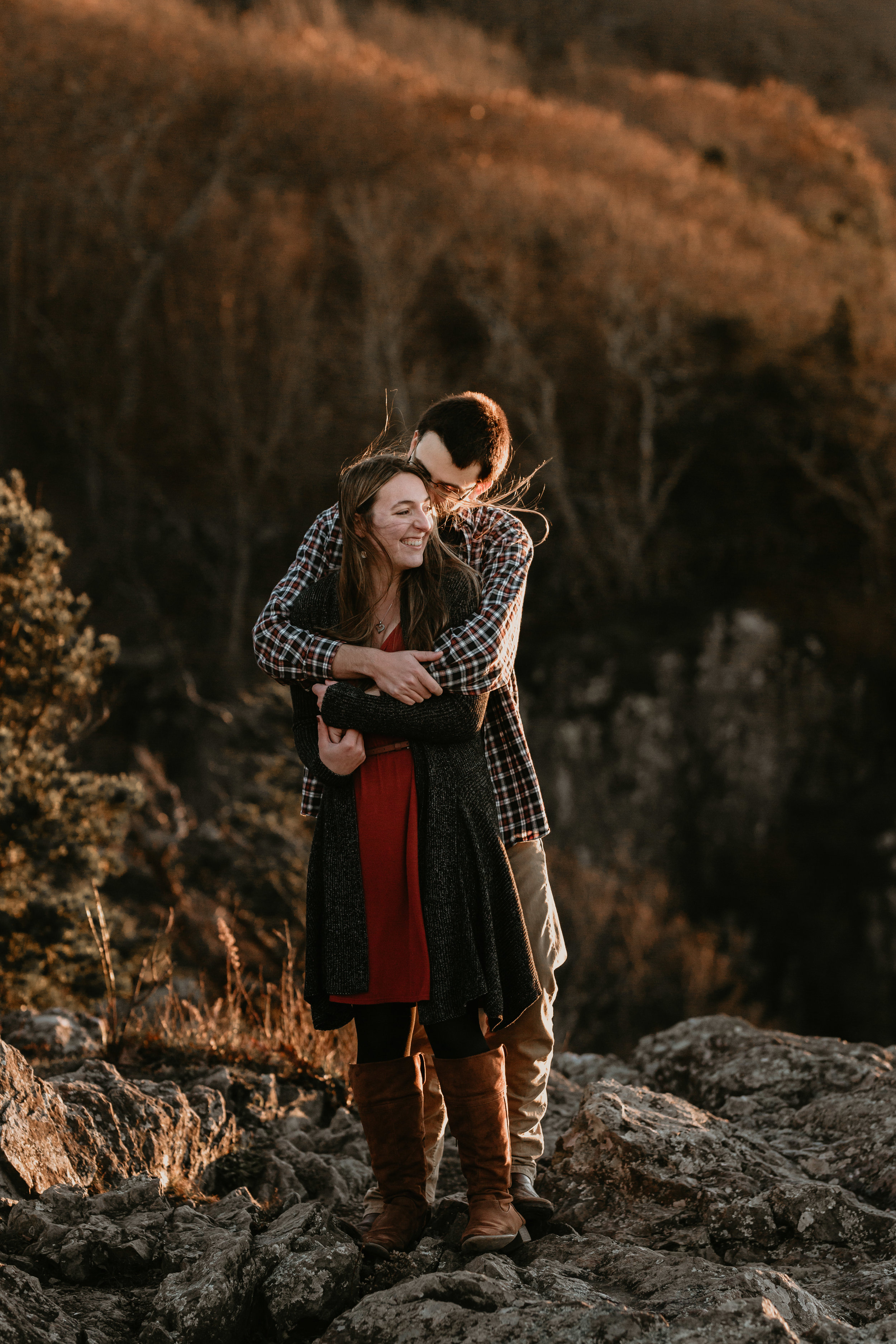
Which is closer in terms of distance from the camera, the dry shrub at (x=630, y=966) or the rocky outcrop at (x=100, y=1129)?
the rocky outcrop at (x=100, y=1129)

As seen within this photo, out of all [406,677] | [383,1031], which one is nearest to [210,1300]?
[383,1031]

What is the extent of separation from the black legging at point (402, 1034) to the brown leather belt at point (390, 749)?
574mm

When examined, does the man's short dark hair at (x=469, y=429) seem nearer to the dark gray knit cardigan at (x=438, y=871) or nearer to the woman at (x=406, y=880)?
the woman at (x=406, y=880)

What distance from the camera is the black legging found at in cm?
252

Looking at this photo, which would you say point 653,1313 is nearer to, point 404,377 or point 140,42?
point 404,377

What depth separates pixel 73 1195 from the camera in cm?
266

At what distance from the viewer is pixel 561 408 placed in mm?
26844

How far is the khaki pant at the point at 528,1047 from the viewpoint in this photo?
2.82m

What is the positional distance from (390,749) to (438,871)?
0.30m

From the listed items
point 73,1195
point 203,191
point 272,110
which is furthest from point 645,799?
point 272,110

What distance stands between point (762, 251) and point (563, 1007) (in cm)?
2172

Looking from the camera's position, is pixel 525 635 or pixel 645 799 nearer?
pixel 645 799

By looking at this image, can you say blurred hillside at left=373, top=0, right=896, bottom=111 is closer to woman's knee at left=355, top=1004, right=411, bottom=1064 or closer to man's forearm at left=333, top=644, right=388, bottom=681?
man's forearm at left=333, top=644, right=388, bottom=681

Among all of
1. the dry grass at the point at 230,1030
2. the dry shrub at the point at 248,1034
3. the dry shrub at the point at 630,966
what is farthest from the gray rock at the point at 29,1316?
the dry shrub at the point at 630,966
